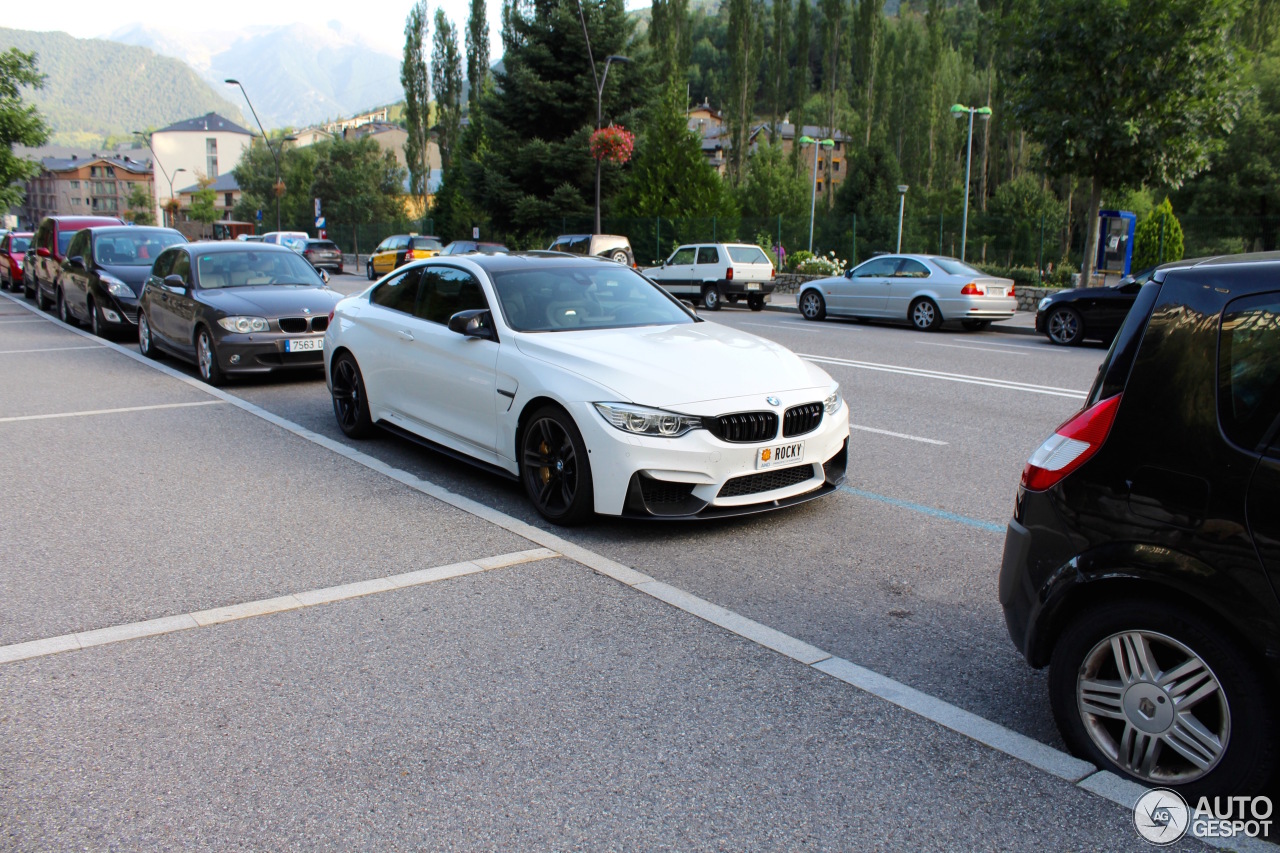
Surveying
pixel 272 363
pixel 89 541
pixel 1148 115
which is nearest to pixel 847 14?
pixel 1148 115

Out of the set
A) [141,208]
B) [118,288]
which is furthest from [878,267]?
[141,208]

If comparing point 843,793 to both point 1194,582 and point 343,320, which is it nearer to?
point 1194,582

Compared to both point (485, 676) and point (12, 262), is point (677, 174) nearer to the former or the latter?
point (12, 262)

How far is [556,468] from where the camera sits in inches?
227

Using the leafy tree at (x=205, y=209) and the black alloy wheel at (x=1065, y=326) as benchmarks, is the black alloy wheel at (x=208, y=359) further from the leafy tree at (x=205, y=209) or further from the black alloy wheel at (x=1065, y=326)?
the leafy tree at (x=205, y=209)

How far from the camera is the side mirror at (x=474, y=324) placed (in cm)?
633

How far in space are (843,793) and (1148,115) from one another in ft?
64.8

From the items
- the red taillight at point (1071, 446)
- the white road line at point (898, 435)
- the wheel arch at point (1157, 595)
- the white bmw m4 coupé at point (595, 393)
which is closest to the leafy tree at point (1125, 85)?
the white road line at point (898, 435)

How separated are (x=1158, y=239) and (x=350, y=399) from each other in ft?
70.4

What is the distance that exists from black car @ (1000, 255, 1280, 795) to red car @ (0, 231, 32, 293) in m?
31.7

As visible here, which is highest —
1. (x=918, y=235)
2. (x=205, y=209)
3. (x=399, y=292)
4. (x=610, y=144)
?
(x=205, y=209)

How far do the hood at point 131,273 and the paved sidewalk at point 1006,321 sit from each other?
44.7 ft

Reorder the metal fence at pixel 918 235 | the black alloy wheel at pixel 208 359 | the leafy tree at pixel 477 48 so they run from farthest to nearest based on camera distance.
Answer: the leafy tree at pixel 477 48 < the metal fence at pixel 918 235 < the black alloy wheel at pixel 208 359

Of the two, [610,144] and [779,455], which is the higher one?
[610,144]
